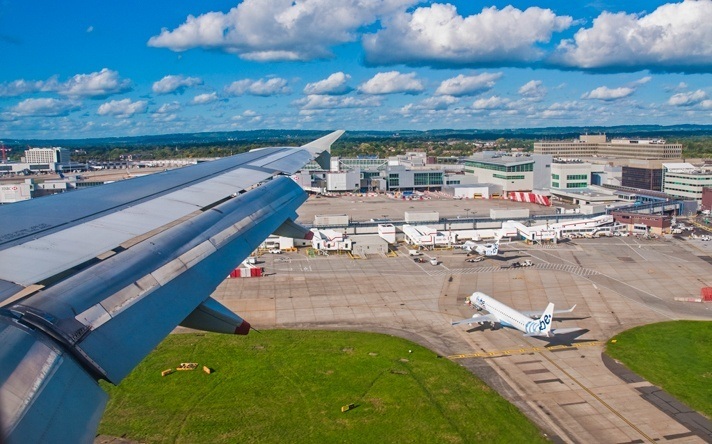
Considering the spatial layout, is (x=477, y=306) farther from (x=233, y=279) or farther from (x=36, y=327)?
(x=36, y=327)

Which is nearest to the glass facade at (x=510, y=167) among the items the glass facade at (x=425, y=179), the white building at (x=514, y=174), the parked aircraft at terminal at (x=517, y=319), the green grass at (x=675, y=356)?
the white building at (x=514, y=174)

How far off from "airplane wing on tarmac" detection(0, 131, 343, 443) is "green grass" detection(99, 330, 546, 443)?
542 inches

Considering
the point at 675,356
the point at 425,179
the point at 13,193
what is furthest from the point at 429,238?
the point at 13,193

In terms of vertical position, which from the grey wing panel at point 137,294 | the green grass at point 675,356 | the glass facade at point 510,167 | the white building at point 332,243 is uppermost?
the grey wing panel at point 137,294

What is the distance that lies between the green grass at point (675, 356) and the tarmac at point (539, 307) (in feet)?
3.20

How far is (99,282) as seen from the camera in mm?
7363

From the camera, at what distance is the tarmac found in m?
27.0

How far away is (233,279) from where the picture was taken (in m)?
52.3

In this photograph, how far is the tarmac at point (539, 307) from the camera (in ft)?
88.7

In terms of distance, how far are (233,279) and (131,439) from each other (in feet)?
94.3

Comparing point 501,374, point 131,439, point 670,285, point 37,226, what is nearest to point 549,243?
point 670,285

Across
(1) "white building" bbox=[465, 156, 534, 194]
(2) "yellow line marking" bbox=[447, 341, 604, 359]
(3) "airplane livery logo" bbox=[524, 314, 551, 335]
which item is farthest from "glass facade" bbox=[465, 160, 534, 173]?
(3) "airplane livery logo" bbox=[524, 314, 551, 335]

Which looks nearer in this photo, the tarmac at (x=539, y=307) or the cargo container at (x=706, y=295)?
the tarmac at (x=539, y=307)

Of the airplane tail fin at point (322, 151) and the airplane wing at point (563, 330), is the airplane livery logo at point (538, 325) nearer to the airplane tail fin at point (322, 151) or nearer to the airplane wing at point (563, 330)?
the airplane wing at point (563, 330)
